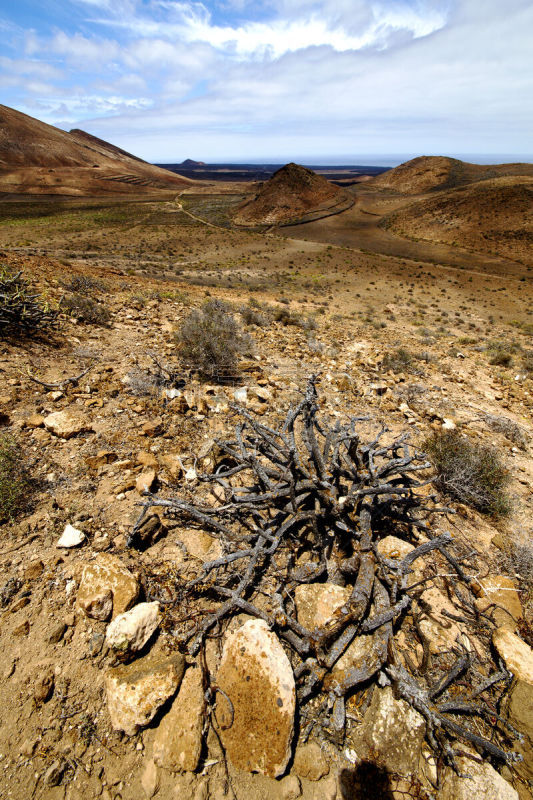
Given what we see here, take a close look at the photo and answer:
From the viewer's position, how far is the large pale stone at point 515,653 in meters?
2.17

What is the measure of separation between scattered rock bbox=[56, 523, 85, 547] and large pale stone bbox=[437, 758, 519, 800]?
9.00ft

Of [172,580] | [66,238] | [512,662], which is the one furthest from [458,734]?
[66,238]

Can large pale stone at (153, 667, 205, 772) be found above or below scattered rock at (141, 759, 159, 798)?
above

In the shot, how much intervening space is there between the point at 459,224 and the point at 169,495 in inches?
2155

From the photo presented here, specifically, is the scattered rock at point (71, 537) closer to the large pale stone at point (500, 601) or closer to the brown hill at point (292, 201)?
the large pale stone at point (500, 601)

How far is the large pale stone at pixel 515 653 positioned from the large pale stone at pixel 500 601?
172 millimetres

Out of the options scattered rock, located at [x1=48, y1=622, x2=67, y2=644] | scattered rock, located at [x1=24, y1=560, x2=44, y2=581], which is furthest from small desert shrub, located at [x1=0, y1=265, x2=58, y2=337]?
scattered rock, located at [x1=48, y1=622, x2=67, y2=644]

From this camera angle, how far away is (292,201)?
192ft

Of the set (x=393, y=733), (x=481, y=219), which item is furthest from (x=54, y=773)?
(x=481, y=219)

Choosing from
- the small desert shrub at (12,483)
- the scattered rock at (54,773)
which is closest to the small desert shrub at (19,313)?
the small desert shrub at (12,483)

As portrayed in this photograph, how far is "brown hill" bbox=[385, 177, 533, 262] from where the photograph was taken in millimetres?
38969

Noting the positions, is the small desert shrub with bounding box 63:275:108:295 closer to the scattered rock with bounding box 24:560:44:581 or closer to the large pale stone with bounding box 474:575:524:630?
the scattered rock with bounding box 24:560:44:581

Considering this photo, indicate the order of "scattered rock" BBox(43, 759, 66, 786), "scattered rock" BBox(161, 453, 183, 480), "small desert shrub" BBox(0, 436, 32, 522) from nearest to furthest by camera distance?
"scattered rock" BBox(43, 759, 66, 786), "small desert shrub" BBox(0, 436, 32, 522), "scattered rock" BBox(161, 453, 183, 480)

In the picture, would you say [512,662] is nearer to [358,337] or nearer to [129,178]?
[358,337]
